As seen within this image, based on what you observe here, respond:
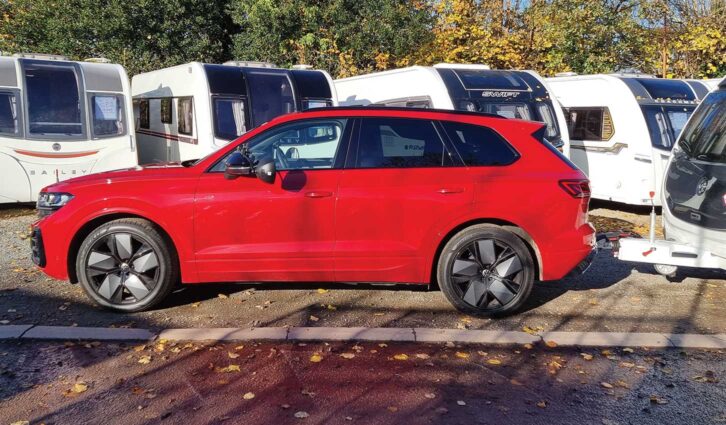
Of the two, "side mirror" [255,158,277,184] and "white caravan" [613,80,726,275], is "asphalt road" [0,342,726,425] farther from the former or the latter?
"side mirror" [255,158,277,184]

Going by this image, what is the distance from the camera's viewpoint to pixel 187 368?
14.3ft

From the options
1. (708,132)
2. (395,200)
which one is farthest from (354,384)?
(708,132)

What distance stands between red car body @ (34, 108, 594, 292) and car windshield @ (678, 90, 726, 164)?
4.70 ft

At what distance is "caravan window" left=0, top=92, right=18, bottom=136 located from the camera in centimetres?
1090

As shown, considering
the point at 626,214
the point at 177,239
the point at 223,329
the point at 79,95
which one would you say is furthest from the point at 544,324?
the point at 79,95

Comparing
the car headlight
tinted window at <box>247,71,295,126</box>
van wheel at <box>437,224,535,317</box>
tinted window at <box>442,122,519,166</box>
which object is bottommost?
van wheel at <box>437,224,535,317</box>

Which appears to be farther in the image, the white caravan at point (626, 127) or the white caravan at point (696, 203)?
the white caravan at point (626, 127)

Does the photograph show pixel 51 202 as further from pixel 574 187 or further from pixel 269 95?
pixel 269 95

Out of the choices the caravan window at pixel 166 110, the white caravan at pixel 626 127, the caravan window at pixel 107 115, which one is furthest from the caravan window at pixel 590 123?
the caravan window at pixel 107 115

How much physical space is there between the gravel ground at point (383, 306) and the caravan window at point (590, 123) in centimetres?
494

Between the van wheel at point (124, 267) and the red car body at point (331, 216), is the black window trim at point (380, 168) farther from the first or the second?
the van wheel at point (124, 267)

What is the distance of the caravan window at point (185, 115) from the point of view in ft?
38.0

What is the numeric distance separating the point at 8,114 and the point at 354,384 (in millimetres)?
9486

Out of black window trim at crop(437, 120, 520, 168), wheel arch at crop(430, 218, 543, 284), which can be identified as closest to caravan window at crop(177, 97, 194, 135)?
black window trim at crop(437, 120, 520, 168)
